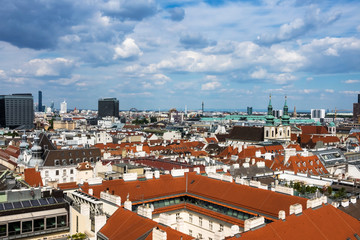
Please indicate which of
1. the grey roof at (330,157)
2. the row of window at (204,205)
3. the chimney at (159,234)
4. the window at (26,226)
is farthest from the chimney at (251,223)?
the grey roof at (330,157)

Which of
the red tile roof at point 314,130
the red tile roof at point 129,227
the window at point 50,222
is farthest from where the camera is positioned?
the red tile roof at point 314,130

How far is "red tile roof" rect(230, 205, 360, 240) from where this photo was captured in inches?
1035

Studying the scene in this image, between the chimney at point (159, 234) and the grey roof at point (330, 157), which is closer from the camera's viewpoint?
the chimney at point (159, 234)

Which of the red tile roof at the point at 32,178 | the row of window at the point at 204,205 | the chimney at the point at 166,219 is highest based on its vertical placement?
the chimney at the point at 166,219

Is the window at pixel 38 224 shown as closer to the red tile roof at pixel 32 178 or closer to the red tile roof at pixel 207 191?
the red tile roof at pixel 207 191

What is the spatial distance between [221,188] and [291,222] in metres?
13.5

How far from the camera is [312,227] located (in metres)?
29.0

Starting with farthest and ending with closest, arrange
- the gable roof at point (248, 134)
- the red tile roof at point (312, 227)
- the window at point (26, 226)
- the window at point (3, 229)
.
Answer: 1. the gable roof at point (248, 134)
2. the window at point (26, 226)
3. the window at point (3, 229)
4. the red tile roof at point (312, 227)

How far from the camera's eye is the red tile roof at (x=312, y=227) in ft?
86.3

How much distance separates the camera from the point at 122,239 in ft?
92.9

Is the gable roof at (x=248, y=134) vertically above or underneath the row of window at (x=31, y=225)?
above

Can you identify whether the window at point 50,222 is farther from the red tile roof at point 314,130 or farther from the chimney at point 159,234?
the red tile roof at point 314,130

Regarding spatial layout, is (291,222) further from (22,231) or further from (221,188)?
(22,231)

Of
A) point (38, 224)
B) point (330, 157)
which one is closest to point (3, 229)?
point (38, 224)
